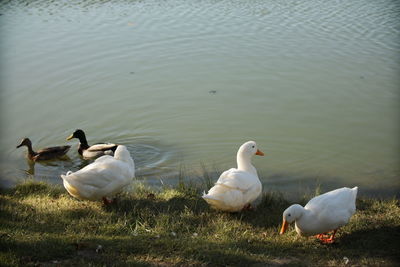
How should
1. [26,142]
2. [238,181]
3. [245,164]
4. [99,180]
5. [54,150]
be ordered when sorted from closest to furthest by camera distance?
[238,181] → [99,180] → [245,164] → [54,150] → [26,142]

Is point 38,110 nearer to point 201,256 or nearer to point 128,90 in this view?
point 128,90

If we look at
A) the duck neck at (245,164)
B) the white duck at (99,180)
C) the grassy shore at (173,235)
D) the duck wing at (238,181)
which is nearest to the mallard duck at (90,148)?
the grassy shore at (173,235)

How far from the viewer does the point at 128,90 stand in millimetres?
13523

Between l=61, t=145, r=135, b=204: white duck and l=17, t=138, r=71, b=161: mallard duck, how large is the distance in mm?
3458

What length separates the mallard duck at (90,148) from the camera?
10797mm

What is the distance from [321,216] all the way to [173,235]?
5.88 ft

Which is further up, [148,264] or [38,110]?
[148,264]

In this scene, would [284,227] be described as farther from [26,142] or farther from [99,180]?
[26,142]

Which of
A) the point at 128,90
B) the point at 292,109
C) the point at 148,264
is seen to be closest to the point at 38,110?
the point at 128,90

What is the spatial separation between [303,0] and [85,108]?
1007 centimetres

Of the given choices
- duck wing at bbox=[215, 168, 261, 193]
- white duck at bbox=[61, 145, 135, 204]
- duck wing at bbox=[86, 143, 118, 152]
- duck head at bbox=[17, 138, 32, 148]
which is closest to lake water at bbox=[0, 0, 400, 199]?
duck head at bbox=[17, 138, 32, 148]

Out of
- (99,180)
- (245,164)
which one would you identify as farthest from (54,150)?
(245,164)

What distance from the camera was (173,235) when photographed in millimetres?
6574

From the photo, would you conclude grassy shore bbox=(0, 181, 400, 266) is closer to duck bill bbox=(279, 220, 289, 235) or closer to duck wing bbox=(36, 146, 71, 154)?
duck bill bbox=(279, 220, 289, 235)
